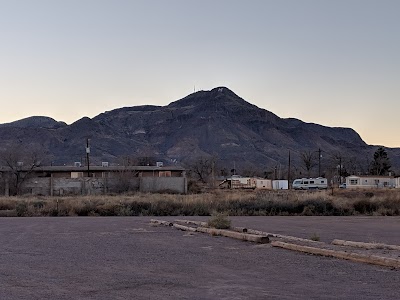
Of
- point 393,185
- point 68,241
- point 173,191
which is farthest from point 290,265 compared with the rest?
point 393,185

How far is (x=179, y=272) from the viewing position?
45.5 feet

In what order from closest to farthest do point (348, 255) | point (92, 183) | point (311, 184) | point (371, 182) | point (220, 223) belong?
1. point (348, 255)
2. point (220, 223)
3. point (92, 183)
4. point (311, 184)
5. point (371, 182)

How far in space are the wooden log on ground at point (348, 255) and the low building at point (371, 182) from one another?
94.5 m

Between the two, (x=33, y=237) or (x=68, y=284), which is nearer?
(x=68, y=284)

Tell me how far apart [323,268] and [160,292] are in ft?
15.1

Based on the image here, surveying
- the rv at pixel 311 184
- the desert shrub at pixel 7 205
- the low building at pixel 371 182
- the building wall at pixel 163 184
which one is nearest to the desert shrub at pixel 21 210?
the desert shrub at pixel 7 205

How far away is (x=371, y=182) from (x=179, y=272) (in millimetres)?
103309

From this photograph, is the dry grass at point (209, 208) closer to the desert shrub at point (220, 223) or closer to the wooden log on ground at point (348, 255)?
the desert shrub at point (220, 223)

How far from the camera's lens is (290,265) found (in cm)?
1491

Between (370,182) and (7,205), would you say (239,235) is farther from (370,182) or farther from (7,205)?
(370,182)

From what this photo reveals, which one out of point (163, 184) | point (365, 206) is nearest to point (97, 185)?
point (163, 184)

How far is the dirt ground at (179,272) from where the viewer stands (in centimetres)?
1105

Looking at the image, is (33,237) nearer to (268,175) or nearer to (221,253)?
(221,253)

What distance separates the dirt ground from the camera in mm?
11055
